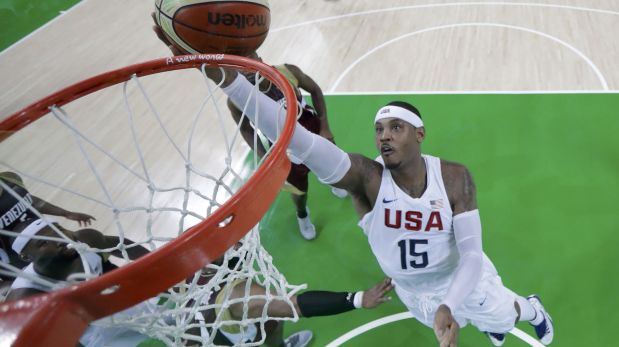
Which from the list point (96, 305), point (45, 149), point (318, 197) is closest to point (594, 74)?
point (318, 197)

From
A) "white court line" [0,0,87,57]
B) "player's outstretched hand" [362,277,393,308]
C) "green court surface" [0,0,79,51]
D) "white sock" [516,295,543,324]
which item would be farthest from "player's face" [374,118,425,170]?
"green court surface" [0,0,79,51]

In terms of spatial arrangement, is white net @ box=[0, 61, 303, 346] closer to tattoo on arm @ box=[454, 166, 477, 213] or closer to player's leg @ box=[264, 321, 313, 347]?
player's leg @ box=[264, 321, 313, 347]

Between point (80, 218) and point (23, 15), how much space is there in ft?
18.4

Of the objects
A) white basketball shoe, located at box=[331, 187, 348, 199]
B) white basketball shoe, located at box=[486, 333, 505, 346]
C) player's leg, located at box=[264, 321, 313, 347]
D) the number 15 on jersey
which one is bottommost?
player's leg, located at box=[264, 321, 313, 347]

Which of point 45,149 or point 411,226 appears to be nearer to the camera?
point 411,226

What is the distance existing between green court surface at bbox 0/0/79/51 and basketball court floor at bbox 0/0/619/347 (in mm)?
246

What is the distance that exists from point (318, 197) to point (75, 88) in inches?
87.7

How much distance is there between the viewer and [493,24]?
5.56 m

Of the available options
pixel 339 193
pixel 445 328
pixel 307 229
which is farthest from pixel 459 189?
pixel 339 193

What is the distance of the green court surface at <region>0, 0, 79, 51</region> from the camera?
684 cm

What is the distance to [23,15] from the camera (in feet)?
24.1

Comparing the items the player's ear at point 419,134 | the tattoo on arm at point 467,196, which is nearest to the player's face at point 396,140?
the player's ear at point 419,134

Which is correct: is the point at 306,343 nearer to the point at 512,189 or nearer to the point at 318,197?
the point at 318,197

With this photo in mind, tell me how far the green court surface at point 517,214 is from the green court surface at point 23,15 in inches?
200
